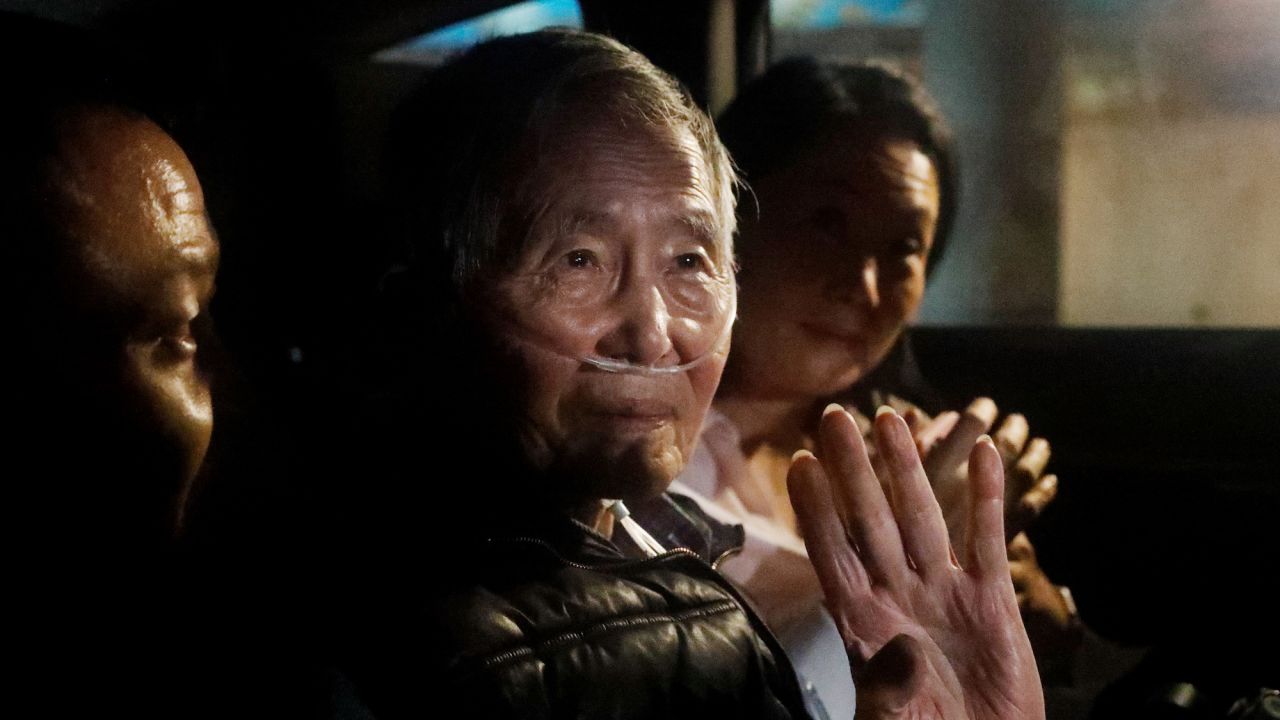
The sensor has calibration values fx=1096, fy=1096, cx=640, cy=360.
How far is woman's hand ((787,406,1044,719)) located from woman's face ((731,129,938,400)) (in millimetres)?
407

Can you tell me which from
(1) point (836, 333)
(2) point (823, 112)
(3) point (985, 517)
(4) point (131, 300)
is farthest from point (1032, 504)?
(4) point (131, 300)

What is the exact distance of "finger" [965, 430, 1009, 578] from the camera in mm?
1348

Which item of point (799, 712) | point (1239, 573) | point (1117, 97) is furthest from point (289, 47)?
point (1239, 573)

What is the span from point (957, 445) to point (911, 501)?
0.49 metres

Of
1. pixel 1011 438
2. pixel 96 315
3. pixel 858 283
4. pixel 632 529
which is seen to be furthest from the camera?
pixel 1011 438

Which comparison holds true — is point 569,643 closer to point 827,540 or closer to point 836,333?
point 827,540

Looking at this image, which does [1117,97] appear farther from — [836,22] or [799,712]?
[799,712]

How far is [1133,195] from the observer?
212cm

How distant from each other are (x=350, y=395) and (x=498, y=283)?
0.72ft

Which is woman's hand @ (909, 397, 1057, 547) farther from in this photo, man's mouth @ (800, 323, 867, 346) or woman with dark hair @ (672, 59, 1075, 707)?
man's mouth @ (800, 323, 867, 346)

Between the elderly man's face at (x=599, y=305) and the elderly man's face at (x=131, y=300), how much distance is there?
0.38 m

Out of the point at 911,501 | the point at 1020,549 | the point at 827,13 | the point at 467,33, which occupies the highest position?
the point at 467,33

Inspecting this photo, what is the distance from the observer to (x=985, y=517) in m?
1.35

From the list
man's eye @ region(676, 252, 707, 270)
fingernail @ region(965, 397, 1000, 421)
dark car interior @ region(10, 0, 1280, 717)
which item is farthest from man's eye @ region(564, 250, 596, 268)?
fingernail @ region(965, 397, 1000, 421)
